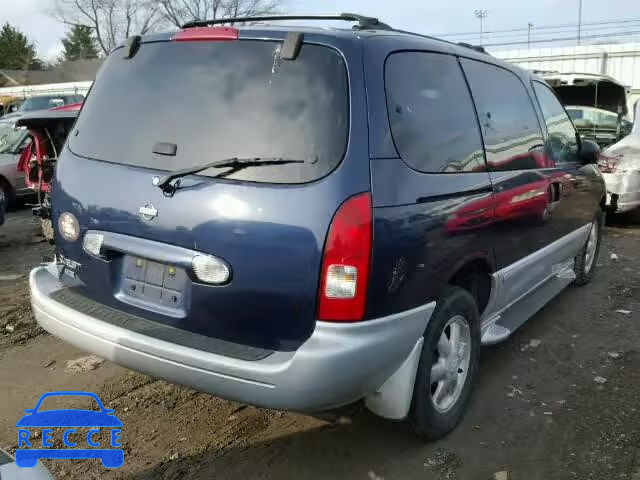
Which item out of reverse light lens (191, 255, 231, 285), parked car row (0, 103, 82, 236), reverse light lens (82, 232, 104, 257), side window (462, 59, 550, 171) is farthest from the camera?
parked car row (0, 103, 82, 236)

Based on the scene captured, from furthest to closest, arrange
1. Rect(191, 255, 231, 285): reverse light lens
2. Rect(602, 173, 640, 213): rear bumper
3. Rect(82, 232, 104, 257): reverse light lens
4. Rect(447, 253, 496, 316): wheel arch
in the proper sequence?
1. Rect(602, 173, 640, 213): rear bumper
2. Rect(447, 253, 496, 316): wheel arch
3. Rect(82, 232, 104, 257): reverse light lens
4. Rect(191, 255, 231, 285): reverse light lens

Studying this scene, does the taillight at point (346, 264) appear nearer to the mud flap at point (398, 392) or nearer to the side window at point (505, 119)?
the mud flap at point (398, 392)

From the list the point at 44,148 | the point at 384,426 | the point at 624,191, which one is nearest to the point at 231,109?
the point at 384,426

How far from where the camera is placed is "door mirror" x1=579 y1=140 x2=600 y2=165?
4945mm

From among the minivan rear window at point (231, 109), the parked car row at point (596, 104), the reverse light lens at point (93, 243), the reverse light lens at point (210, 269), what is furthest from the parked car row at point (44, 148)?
the parked car row at point (596, 104)

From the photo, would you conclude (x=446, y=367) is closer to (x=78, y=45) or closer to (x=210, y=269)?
(x=210, y=269)

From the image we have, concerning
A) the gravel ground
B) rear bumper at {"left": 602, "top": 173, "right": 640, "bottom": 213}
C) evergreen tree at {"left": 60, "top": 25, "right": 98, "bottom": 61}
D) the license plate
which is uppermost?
evergreen tree at {"left": 60, "top": 25, "right": 98, "bottom": 61}

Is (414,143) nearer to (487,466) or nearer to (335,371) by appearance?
(335,371)

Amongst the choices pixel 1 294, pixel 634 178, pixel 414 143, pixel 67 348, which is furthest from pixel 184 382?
pixel 634 178

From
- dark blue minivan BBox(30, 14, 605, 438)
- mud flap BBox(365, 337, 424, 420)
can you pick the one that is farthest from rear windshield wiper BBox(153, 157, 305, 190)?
mud flap BBox(365, 337, 424, 420)

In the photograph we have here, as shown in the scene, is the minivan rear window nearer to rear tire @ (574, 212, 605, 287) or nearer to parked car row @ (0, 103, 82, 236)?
parked car row @ (0, 103, 82, 236)

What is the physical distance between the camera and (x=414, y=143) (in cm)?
282

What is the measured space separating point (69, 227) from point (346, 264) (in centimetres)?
149

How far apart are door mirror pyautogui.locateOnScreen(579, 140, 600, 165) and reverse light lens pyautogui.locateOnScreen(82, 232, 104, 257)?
384 cm
